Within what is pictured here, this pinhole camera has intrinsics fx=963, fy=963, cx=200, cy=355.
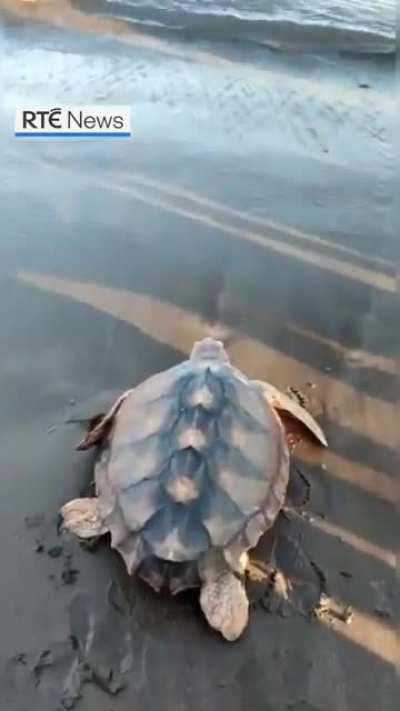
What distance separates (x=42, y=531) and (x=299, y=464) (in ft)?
2.92

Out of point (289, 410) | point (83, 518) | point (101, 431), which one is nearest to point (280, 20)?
point (289, 410)

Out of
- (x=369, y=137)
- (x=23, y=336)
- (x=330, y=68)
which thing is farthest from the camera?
(x=330, y=68)

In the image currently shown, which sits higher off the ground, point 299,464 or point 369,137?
point 369,137

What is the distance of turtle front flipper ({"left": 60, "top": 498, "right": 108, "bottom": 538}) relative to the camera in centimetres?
298

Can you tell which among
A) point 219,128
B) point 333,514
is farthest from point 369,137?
point 333,514

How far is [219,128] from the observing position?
16.2 ft

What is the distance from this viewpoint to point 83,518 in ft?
9.87

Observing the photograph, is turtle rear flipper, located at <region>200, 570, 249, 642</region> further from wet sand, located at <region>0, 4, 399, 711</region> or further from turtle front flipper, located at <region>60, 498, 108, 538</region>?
turtle front flipper, located at <region>60, 498, 108, 538</region>

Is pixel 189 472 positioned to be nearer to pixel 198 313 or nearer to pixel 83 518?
pixel 83 518

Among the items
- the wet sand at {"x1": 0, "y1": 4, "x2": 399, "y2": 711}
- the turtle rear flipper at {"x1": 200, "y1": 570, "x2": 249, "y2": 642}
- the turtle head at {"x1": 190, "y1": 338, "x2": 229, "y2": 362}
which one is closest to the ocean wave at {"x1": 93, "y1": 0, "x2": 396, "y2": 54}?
the wet sand at {"x1": 0, "y1": 4, "x2": 399, "y2": 711}

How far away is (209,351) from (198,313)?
505mm

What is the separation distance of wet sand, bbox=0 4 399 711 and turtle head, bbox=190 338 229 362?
22 cm

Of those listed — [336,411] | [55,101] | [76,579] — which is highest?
[55,101]

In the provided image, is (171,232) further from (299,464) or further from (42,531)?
(42,531)
